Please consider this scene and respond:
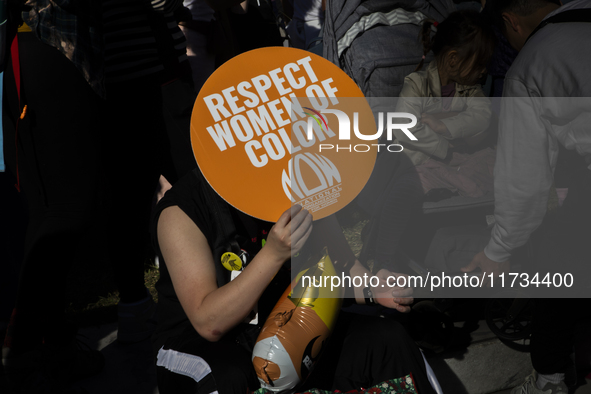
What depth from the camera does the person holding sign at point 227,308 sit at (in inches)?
50.9

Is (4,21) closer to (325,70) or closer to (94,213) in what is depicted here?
(94,213)

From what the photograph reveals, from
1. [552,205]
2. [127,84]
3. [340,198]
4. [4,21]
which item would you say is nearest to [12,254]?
[127,84]

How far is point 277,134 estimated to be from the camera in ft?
4.37

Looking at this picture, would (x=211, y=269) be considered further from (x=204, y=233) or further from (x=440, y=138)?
(x=440, y=138)

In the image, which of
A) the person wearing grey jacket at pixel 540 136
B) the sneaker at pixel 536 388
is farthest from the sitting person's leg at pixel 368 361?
the sneaker at pixel 536 388

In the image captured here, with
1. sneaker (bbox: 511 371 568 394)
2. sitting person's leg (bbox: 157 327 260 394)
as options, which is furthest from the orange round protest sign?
sneaker (bbox: 511 371 568 394)

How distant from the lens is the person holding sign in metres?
1.29

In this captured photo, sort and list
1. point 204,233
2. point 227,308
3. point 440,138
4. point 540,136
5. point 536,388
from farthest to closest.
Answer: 1. point 440,138
2. point 536,388
3. point 540,136
4. point 204,233
5. point 227,308

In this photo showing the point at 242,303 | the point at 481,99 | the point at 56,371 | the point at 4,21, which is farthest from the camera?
the point at 481,99

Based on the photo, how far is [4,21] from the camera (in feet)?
4.70

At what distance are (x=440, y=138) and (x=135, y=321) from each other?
1622 millimetres

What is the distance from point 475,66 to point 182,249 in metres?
1.86

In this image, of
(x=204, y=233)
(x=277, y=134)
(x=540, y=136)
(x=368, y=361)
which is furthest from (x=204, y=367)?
(x=540, y=136)

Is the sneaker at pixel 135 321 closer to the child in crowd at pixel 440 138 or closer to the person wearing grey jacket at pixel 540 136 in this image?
the child in crowd at pixel 440 138
